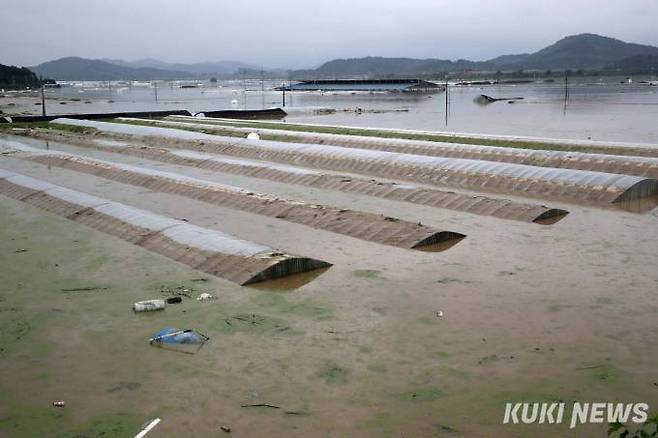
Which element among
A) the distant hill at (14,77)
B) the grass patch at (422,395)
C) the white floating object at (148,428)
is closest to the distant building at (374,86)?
the distant hill at (14,77)

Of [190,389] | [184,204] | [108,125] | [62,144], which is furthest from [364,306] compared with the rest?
[108,125]

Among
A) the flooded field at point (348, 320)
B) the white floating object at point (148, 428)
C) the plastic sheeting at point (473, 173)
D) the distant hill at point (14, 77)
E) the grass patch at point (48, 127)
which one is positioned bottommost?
the white floating object at point (148, 428)

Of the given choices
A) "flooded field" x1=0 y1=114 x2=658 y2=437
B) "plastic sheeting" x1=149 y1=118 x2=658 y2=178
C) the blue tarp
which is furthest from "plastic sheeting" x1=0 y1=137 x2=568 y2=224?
the blue tarp

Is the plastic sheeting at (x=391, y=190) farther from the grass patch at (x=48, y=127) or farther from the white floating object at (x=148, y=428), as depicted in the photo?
the grass patch at (x=48, y=127)

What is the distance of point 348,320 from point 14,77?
385ft

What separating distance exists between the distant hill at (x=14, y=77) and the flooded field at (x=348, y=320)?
10550cm

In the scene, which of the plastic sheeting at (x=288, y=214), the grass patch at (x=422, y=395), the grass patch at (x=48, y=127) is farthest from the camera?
the grass patch at (x=48, y=127)

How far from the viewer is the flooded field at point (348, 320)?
577 cm

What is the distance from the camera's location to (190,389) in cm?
612

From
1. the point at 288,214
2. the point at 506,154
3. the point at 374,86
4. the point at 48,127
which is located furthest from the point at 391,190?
the point at 374,86

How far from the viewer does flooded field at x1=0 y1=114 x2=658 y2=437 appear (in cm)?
577

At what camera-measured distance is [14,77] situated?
109 m

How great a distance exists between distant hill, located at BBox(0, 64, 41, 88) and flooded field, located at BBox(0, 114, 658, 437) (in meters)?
105

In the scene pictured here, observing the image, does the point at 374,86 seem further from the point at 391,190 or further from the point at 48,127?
the point at 391,190
